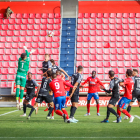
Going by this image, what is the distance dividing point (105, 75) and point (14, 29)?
8425 mm

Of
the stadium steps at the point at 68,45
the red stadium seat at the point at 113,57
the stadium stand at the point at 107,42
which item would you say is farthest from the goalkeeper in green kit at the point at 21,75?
the red stadium seat at the point at 113,57

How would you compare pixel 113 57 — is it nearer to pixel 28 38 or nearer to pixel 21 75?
pixel 28 38

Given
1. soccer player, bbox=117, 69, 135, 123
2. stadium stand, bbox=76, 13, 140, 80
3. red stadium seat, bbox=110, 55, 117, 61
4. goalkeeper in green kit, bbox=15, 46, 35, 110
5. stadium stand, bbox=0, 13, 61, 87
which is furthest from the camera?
red stadium seat, bbox=110, 55, 117, 61

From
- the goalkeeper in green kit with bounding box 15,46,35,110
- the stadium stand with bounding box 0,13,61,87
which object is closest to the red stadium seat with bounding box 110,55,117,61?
the stadium stand with bounding box 0,13,61,87

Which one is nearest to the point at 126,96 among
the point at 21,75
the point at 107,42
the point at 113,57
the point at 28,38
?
the point at 21,75

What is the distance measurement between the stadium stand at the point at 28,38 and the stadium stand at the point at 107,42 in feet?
6.82

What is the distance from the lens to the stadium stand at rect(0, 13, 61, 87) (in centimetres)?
1922

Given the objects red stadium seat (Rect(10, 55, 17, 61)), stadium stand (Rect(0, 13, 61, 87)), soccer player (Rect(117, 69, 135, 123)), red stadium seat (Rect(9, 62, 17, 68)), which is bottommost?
soccer player (Rect(117, 69, 135, 123))

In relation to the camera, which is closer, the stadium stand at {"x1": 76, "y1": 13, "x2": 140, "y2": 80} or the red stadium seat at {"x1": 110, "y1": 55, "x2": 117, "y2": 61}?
the stadium stand at {"x1": 76, "y1": 13, "x2": 140, "y2": 80}

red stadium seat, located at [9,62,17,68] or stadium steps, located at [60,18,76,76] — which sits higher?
stadium steps, located at [60,18,76,76]

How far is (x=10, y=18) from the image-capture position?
2150cm

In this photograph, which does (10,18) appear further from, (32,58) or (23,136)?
(23,136)

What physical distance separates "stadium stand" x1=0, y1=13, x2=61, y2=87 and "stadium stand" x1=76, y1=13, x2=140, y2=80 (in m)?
2.08

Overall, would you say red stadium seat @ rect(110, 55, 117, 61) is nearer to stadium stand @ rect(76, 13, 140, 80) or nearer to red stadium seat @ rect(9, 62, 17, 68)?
stadium stand @ rect(76, 13, 140, 80)
